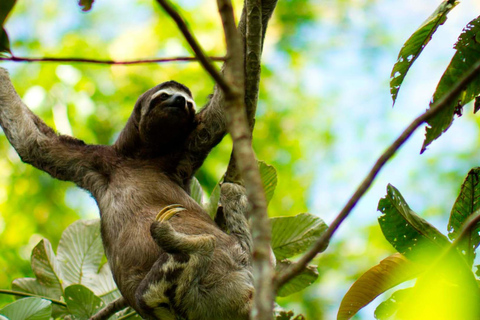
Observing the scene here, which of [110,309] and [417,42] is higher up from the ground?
[417,42]

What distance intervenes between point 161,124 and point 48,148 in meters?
1.38

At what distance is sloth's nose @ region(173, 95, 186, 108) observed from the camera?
622 cm

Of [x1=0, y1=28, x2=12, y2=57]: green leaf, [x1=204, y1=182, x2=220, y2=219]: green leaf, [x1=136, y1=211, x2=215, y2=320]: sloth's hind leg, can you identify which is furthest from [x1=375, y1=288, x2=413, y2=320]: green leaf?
[x1=0, y1=28, x2=12, y2=57]: green leaf

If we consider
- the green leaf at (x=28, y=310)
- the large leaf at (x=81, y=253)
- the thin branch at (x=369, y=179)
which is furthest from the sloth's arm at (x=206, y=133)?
the thin branch at (x=369, y=179)

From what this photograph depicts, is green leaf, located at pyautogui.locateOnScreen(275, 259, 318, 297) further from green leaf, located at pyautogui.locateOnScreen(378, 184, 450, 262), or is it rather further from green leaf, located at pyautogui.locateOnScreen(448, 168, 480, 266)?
green leaf, located at pyautogui.locateOnScreen(448, 168, 480, 266)

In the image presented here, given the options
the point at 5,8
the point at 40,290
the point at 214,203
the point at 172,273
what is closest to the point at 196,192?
the point at 214,203

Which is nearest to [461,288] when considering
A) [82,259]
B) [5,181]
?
[82,259]

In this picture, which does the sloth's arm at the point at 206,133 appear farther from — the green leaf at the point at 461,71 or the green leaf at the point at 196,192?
the green leaf at the point at 461,71

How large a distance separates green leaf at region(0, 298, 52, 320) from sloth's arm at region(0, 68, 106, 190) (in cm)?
152

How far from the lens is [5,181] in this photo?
13828mm

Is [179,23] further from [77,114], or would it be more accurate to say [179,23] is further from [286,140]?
[286,140]

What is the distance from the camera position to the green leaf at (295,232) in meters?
5.45

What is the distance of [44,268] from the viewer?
5898 mm

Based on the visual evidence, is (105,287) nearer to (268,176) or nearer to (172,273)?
(172,273)
